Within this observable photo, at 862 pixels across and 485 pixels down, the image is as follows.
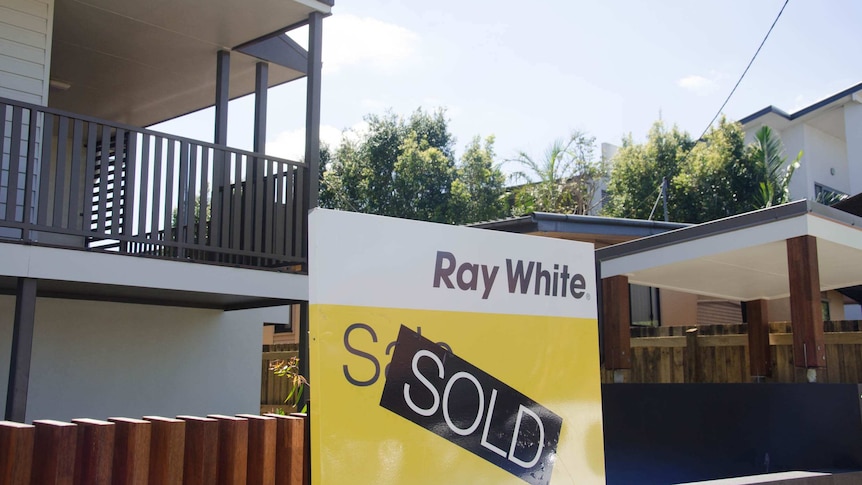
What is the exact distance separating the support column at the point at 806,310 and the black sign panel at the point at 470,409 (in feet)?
11.3

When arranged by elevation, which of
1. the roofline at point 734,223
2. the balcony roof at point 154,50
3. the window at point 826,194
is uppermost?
the window at point 826,194

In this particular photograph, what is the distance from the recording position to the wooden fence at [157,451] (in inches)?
108

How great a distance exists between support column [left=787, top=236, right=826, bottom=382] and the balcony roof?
4927mm

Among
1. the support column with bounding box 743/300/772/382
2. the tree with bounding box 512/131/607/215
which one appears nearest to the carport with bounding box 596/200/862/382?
the support column with bounding box 743/300/772/382

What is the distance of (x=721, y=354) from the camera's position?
10.1 meters

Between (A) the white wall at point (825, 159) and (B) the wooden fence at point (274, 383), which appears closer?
(B) the wooden fence at point (274, 383)

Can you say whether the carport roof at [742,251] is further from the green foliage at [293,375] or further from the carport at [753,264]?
the green foliage at [293,375]

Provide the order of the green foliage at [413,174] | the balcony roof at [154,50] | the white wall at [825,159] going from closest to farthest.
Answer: the balcony roof at [154,50] < the white wall at [825,159] < the green foliage at [413,174]

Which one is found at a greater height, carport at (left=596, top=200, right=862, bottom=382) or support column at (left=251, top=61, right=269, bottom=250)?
support column at (left=251, top=61, right=269, bottom=250)

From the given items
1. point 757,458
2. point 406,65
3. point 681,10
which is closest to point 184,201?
point 757,458

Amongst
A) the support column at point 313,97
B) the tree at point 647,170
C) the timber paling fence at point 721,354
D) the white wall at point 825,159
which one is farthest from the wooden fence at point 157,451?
the white wall at point 825,159

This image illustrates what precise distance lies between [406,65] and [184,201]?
27235mm

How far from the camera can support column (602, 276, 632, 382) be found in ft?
24.6

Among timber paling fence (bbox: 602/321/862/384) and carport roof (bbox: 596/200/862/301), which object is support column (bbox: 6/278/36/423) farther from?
timber paling fence (bbox: 602/321/862/384)
